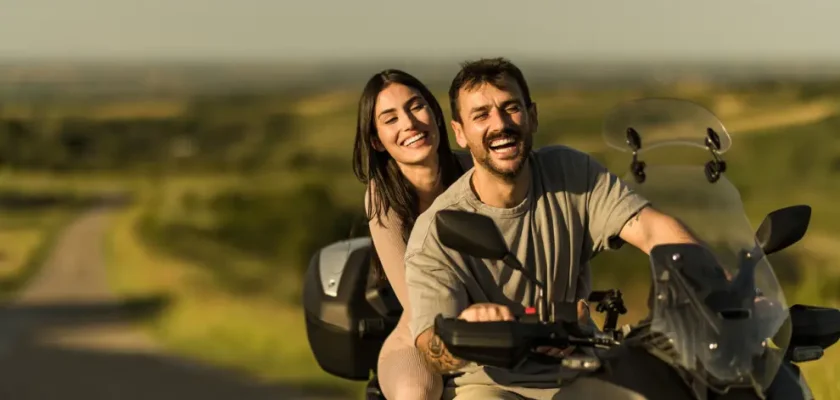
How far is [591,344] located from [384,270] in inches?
63.7

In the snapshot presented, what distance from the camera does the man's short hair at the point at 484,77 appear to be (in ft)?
11.2

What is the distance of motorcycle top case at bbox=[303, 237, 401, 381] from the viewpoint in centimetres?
474

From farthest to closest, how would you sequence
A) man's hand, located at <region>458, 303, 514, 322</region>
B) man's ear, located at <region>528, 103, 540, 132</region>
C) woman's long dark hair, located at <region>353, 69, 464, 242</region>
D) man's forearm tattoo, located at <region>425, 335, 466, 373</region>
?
woman's long dark hair, located at <region>353, 69, 464, 242</region>
man's ear, located at <region>528, 103, 540, 132</region>
man's forearm tattoo, located at <region>425, 335, 466, 373</region>
man's hand, located at <region>458, 303, 514, 322</region>

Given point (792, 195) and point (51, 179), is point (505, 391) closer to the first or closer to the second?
point (792, 195)

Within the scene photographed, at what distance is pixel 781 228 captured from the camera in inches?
133

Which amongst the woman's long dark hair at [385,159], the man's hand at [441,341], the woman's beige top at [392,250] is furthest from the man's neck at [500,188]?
the woman's long dark hair at [385,159]

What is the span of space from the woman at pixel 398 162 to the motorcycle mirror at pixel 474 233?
126 centimetres

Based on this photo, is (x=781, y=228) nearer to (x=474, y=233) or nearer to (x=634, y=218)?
(x=634, y=218)

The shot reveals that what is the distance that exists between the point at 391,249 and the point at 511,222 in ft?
3.06

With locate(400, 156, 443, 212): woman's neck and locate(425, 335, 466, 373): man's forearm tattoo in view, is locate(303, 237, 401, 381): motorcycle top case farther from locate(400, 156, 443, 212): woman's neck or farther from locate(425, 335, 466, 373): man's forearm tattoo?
locate(425, 335, 466, 373): man's forearm tattoo

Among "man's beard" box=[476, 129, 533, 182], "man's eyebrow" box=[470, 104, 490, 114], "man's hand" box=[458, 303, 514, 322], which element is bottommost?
"man's hand" box=[458, 303, 514, 322]

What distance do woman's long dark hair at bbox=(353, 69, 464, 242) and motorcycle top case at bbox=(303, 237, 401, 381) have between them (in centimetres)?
33

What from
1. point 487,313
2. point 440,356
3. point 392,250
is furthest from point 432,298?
point 392,250

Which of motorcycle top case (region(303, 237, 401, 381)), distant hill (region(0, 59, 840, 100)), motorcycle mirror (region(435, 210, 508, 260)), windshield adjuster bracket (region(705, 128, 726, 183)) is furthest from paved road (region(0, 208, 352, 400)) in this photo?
distant hill (region(0, 59, 840, 100))
